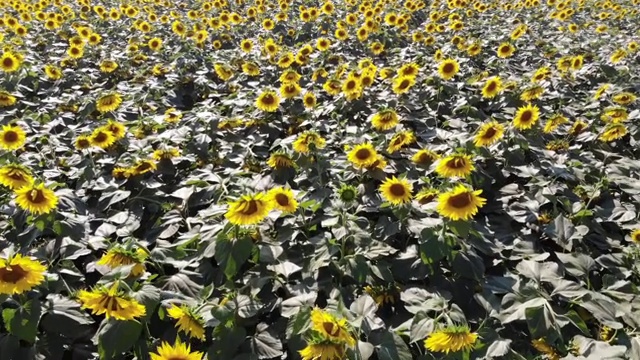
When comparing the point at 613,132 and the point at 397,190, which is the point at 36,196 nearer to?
the point at 397,190

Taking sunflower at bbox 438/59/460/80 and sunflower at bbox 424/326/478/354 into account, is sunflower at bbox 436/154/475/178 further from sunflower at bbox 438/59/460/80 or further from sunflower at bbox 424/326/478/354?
sunflower at bbox 438/59/460/80

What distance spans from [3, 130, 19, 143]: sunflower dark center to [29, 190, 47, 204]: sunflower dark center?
4.49 ft

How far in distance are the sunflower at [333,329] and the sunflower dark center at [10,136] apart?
321cm

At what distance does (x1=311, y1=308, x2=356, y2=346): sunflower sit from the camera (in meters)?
1.97

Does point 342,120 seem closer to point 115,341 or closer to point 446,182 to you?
point 446,182

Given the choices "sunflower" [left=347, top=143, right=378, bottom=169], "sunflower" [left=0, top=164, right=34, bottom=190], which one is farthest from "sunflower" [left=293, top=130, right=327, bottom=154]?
"sunflower" [left=0, top=164, right=34, bottom=190]

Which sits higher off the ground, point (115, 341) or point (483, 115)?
point (115, 341)

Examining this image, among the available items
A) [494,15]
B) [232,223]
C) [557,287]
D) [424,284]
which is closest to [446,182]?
[424,284]

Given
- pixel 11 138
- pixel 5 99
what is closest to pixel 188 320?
pixel 11 138

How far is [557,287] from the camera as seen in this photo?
8.29 feet

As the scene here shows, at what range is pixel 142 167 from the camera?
12.2 ft

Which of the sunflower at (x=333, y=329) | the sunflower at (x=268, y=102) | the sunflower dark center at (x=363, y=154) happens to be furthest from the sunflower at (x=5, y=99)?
the sunflower at (x=333, y=329)

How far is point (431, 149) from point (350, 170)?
2.40 ft

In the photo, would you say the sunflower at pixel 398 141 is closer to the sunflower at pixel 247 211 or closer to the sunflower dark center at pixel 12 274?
the sunflower at pixel 247 211
